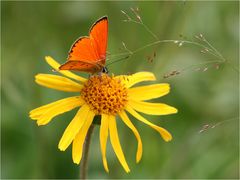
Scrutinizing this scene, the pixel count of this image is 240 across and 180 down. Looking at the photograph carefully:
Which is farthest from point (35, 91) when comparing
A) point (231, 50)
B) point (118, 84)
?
point (231, 50)

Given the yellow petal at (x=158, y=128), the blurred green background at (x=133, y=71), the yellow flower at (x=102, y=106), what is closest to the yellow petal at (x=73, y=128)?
the yellow flower at (x=102, y=106)

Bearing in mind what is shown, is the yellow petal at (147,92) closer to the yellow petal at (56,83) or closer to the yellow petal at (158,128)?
the yellow petal at (158,128)

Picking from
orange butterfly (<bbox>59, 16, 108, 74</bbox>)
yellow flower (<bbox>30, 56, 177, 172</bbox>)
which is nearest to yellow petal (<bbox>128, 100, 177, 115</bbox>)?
yellow flower (<bbox>30, 56, 177, 172</bbox>)

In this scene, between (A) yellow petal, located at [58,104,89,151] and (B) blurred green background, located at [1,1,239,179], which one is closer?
(A) yellow petal, located at [58,104,89,151]

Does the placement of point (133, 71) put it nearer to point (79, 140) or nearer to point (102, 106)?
point (102, 106)

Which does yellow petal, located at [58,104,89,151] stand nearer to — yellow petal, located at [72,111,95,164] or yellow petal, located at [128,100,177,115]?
yellow petal, located at [72,111,95,164]
